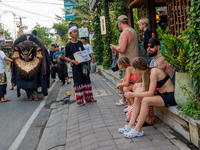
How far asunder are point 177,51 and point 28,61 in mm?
5747

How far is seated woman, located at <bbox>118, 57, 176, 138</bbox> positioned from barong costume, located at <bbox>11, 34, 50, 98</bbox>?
486 cm

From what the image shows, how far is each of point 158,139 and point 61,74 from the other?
8120 mm

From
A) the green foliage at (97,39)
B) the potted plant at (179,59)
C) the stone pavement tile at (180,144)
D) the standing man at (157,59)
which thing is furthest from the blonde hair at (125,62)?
the green foliage at (97,39)

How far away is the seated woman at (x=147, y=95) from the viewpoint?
3727mm

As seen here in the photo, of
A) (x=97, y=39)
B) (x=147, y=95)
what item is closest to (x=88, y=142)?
(x=147, y=95)

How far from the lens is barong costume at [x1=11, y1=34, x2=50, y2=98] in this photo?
7.88m

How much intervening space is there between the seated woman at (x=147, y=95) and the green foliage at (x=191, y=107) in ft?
1.55

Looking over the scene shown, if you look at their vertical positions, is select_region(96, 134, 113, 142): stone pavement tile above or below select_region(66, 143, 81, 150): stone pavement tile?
above

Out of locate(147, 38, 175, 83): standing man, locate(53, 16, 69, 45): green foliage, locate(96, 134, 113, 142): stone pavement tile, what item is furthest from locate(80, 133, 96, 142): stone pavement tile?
locate(53, 16, 69, 45): green foliage

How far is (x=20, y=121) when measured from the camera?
5988mm

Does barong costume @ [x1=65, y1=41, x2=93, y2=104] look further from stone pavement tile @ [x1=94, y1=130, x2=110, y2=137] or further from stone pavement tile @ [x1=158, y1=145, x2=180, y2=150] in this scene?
stone pavement tile @ [x1=158, y1=145, x2=180, y2=150]

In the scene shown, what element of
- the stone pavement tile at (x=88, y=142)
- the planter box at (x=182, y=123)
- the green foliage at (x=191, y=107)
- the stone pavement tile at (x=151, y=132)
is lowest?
the stone pavement tile at (x=88, y=142)

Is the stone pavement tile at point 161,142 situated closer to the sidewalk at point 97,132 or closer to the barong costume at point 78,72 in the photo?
the sidewalk at point 97,132

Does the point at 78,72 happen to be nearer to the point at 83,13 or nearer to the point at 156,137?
the point at 156,137
